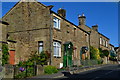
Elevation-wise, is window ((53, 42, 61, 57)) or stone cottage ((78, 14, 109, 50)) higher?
stone cottage ((78, 14, 109, 50))

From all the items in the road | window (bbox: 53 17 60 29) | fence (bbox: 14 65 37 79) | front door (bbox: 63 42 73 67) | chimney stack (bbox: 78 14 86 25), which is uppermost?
chimney stack (bbox: 78 14 86 25)

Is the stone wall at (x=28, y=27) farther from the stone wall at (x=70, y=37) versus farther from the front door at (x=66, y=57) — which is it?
the front door at (x=66, y=57)

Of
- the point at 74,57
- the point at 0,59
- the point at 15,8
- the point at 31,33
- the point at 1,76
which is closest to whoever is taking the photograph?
the point at 1,76

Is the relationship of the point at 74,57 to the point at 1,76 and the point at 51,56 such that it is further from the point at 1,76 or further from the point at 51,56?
the point at 1,76

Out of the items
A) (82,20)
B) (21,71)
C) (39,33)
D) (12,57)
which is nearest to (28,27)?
(39,33)

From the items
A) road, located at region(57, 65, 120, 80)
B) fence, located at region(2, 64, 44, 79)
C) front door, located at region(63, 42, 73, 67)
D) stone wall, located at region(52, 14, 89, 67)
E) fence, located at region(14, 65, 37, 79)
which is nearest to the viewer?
fence, located at region(2, 64, 44, 79)

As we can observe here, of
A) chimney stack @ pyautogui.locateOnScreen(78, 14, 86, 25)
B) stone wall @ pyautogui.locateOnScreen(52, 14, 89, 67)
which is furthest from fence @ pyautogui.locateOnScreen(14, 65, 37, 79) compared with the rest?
chimney stack @ pyautogui.locateOnScreen(78, 14, 86, 25)

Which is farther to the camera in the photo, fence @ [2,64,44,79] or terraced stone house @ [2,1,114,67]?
terraced stone house @ [2,1,114,67]

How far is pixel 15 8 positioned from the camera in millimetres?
23188

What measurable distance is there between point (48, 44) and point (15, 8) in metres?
7.39

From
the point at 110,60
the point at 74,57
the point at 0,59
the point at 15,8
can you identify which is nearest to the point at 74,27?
the point at 74,57

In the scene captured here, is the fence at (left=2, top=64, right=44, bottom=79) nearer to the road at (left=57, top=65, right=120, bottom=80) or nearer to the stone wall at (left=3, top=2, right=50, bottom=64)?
the road at (left=57, top=65, right=120, bottom=80)

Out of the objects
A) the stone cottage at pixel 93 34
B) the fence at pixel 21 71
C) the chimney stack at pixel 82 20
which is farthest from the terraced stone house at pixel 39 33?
the chimney stack at pixel 82 20

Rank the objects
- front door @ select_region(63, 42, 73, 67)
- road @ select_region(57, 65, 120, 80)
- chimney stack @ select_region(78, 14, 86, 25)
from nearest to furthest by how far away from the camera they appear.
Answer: road @ select_region(57, 65, 120, 80), front door @ select_region(63, 42, 73, 67), chimney stack @ select_region(78, 14, 86, 25)
